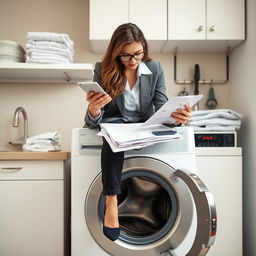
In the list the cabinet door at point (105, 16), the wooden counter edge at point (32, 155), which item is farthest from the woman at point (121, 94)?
the cabinet door at point (105, 16)

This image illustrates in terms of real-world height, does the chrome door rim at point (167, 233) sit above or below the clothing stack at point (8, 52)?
below

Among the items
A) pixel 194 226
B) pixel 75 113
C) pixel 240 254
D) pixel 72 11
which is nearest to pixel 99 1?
pixel 72 11

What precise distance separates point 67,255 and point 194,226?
81 cm

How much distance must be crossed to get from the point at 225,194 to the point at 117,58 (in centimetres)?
102

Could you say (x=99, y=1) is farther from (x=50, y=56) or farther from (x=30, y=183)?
(x=30, y=183)

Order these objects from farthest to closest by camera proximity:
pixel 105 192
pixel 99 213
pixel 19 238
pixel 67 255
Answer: pixel 67 255
pixel 19 238
pixel 99 213
pixel 105 192

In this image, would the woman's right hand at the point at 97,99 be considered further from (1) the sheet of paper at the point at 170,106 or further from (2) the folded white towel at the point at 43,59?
(2) the folded white towel at the point at 43,59

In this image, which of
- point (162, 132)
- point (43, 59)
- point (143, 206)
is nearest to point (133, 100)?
point (162, 132)

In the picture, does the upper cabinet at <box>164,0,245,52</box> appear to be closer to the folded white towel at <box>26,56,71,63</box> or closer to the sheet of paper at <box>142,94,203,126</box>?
the folded white towel at <box>26,56,71,63</box>

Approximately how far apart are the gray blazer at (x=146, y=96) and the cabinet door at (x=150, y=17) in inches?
21.5

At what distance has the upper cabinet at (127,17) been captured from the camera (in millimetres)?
1927

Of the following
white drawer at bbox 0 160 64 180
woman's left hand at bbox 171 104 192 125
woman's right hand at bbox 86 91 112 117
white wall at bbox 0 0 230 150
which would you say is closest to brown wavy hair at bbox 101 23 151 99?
woman's right hand at bbox 86 91 112 117

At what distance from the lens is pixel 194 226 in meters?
1.31

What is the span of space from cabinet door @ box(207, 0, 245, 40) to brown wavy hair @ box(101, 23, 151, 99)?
29.7 inches
